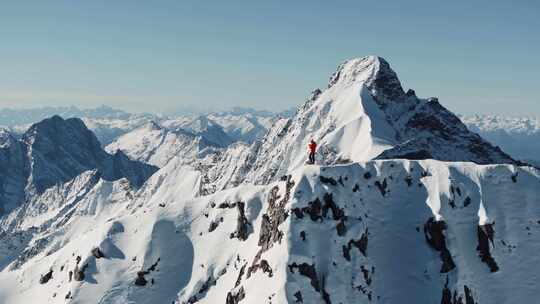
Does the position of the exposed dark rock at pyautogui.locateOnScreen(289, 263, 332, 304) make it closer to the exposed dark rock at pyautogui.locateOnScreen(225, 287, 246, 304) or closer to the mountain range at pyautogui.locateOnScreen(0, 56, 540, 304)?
the mountain range at pyautogui.locateOnScreen(0, 56, 540, 304)

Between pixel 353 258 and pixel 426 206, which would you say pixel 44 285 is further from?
pixel 426 206

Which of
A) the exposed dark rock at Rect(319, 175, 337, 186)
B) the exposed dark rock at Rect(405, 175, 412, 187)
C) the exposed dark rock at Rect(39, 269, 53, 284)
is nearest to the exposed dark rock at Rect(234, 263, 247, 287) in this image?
the exposed dark rock at Rect(319, 175, 337, 186)

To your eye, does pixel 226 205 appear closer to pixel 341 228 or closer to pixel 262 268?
pixel 262 268

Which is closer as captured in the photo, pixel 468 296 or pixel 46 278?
pixel 468 296

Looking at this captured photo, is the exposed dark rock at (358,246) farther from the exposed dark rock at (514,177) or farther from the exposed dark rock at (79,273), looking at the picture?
the exposed dark rock at (79,273)

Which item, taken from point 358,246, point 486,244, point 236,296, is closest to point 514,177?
point 486,244

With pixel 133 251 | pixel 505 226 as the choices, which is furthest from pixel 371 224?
pixel 133 251

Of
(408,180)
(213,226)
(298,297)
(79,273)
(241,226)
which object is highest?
(408,180)

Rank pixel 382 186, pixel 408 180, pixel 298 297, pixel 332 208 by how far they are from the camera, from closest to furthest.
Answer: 1. pixel 298 297
2. pixel 332 208
3. pixel 382 186
4. pixel 408 180
